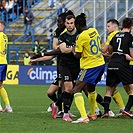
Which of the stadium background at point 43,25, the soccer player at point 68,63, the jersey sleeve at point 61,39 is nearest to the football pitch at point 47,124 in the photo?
the soccer player at point 68,63

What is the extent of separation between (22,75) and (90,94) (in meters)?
16.9

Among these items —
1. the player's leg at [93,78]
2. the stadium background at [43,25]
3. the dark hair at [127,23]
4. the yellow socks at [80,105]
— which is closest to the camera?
the yellow socks at [80,105]

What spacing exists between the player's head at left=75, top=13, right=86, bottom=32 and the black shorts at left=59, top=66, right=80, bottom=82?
116cm

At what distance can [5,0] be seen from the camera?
38.8 meters

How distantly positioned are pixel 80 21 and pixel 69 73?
4.60 ft

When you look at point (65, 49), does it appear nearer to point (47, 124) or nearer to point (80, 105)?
point (80, 105)

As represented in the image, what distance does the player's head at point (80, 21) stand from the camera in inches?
482

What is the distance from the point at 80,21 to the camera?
40.3 ft

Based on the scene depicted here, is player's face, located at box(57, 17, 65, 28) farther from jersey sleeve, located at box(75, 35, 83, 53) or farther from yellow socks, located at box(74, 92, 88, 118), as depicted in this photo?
yellow socks, located at box(74, 92, 88, 118)

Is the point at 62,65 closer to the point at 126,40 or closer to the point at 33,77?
the point at 126,40

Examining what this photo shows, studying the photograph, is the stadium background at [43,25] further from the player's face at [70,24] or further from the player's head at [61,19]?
the player's face at [70,24]

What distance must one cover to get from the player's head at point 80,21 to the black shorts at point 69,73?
3.80 ft

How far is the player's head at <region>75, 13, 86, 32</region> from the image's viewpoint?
1224cm

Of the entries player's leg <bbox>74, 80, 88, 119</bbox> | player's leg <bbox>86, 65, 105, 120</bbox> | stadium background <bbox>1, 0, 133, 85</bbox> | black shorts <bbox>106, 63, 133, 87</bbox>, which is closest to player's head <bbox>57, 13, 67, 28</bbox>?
black shorts <bbox>106, 63, 133, 87</bbox>
